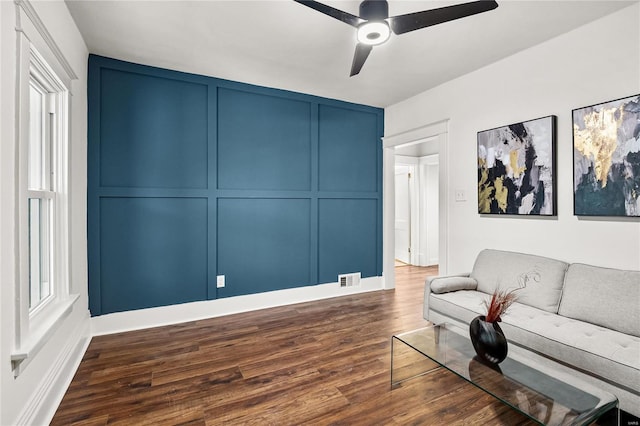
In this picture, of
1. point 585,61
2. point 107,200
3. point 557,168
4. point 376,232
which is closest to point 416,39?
point 585,61

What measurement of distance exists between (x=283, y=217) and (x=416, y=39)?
7.80 feet

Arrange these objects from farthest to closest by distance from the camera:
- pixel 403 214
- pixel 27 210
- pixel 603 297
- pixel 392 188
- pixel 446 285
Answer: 1. pixel 403 214
2. pixel 392 188
3. pixel 446 285
4. pixel 603 297
5. pixel 27 210

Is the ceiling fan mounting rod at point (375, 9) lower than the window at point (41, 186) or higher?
→ higher

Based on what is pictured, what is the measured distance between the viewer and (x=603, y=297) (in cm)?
212

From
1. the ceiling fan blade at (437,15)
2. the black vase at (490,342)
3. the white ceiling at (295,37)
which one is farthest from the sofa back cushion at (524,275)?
the ceiling fan blade at (437,15)

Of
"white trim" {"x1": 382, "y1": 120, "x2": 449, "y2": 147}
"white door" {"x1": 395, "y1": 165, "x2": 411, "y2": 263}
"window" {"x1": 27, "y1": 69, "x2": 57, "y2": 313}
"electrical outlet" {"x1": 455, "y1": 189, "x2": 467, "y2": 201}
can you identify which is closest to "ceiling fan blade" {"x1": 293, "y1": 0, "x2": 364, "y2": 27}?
"window" {"x1": 27, "y1": 69, "x2": 57, "y2": 313}

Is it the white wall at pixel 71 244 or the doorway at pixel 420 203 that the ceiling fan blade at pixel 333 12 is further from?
the doorway at pixel 420 203

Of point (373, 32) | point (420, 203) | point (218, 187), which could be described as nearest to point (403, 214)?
point (420, 203)

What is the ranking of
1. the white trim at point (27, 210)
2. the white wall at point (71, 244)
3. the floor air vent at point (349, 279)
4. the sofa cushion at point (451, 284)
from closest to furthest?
the white wall at point (71, 244), the white trim at point (27, 210), the sofa cushion at point (451, 284), the floor air vent at point (349, 279)

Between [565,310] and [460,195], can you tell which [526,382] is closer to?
[565,310]

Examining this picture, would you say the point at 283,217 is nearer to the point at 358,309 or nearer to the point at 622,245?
the point at 358,309

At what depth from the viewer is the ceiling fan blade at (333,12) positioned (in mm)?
1784

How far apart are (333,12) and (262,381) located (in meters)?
2.47

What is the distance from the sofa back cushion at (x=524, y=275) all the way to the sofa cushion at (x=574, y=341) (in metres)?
0.11
